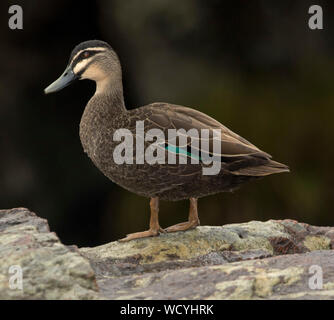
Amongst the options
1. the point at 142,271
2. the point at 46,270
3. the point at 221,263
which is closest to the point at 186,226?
the point at 221,263

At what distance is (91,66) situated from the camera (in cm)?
566

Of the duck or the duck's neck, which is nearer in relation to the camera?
the duck

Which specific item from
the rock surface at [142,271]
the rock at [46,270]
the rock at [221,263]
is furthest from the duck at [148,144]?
the rock at [46,270]

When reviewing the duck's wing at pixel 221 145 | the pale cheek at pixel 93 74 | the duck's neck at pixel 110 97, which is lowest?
the duck's wing at pixel 221 145

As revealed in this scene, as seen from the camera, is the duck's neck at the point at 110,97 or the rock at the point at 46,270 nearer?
the rock at the point at 46,270

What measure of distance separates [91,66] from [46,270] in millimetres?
2177

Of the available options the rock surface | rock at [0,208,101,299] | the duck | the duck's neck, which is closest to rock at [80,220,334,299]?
the rock surface

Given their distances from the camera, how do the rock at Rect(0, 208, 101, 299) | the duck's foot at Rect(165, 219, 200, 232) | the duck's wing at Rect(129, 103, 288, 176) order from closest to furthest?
the rock at Rect(0, 208, 101, 299) < the duck's wing at Rect(129, 103, 288, 176) < the duck's foot at Rect(165, 219, 200, 232)

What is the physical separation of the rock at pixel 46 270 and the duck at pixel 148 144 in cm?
119

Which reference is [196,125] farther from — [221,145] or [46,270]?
[46,270]

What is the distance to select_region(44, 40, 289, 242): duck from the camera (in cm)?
532

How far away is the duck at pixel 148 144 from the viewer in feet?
17.4

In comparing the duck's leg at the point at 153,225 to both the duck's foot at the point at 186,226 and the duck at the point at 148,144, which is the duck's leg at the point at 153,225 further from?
the duck's foot at the point at 186,226

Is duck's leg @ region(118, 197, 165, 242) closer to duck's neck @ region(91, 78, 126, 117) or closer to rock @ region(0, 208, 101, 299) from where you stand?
duck's neck @ region(91, 78, 126, 117)
